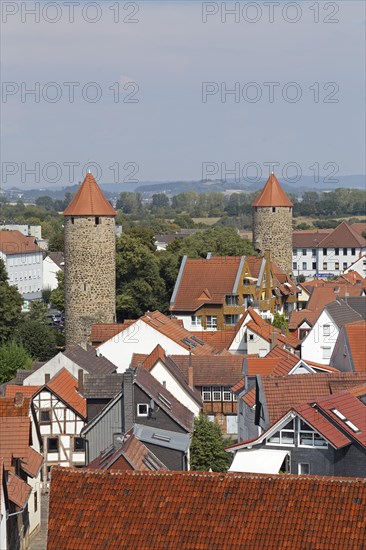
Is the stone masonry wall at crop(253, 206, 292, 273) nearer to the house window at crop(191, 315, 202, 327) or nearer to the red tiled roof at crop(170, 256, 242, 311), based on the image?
→ the red tiled roof at crop(170, 256, 242, 311)

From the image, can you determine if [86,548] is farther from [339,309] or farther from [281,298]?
[281,298]

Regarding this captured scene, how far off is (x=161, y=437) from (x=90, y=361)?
14.3 meters

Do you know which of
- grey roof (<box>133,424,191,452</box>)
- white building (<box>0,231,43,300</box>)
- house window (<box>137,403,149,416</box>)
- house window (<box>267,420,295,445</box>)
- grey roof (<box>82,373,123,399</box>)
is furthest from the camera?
white building (<box>0,231,43,300</box>)

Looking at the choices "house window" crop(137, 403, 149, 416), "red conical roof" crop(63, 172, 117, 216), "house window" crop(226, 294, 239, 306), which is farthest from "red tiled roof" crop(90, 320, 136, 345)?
"house window" crop(137, 403, 149, 416)

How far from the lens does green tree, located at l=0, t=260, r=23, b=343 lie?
55438 mm

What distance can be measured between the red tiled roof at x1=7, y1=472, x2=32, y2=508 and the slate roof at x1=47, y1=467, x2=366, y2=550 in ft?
16.7

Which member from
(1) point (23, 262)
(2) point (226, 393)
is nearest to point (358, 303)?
(2) point (226, 393)

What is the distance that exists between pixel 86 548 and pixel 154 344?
1125 inches

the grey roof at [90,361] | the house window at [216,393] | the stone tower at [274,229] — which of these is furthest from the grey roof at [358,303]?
the stone tower at [274,229]

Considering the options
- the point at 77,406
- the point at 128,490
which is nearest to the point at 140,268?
the point at 77,406

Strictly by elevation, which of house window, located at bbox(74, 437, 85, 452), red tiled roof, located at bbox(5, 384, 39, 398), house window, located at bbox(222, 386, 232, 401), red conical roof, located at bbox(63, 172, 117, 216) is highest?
red conical roof, located at bbox(63, 172, 117, 216)

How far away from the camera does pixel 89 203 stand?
5609 cm

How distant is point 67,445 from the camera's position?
32688 mm

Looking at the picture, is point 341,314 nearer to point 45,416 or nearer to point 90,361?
point 90,361
